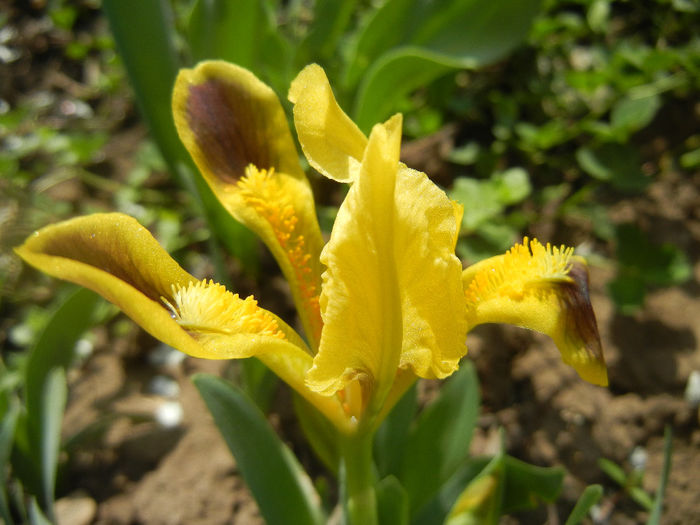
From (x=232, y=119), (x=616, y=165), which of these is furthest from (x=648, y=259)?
(x=232, y=119)

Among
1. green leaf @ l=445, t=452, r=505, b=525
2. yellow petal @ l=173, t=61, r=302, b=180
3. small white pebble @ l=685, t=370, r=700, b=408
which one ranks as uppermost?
yellow petal @ l=173, t=61, r=302, b=180

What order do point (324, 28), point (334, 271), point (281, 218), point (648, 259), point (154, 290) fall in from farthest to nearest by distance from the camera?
1. point (324, 28)
2. point (648, 259)
3. point (281, 218)
4. point (154, 290)
5. point (334, 271)

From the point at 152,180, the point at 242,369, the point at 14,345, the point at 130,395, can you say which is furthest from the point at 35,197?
the point at 242,369

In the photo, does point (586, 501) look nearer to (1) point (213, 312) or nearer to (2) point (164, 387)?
(1) point (213, 312)

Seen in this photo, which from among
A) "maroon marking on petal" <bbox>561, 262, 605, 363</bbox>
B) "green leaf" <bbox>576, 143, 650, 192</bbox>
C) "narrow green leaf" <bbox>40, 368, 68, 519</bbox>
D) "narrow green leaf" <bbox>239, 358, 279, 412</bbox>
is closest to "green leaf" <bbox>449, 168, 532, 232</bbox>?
"green leaf" <bbox>576, 143, 650, 192</bbox>

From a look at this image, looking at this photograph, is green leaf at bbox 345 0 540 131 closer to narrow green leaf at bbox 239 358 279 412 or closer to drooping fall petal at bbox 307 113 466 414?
narrow green leaf at bbox 239 358 279 412

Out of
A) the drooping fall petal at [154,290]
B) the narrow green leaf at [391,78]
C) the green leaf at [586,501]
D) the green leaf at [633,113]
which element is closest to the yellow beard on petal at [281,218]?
the drooping fall petal at [154,290]
